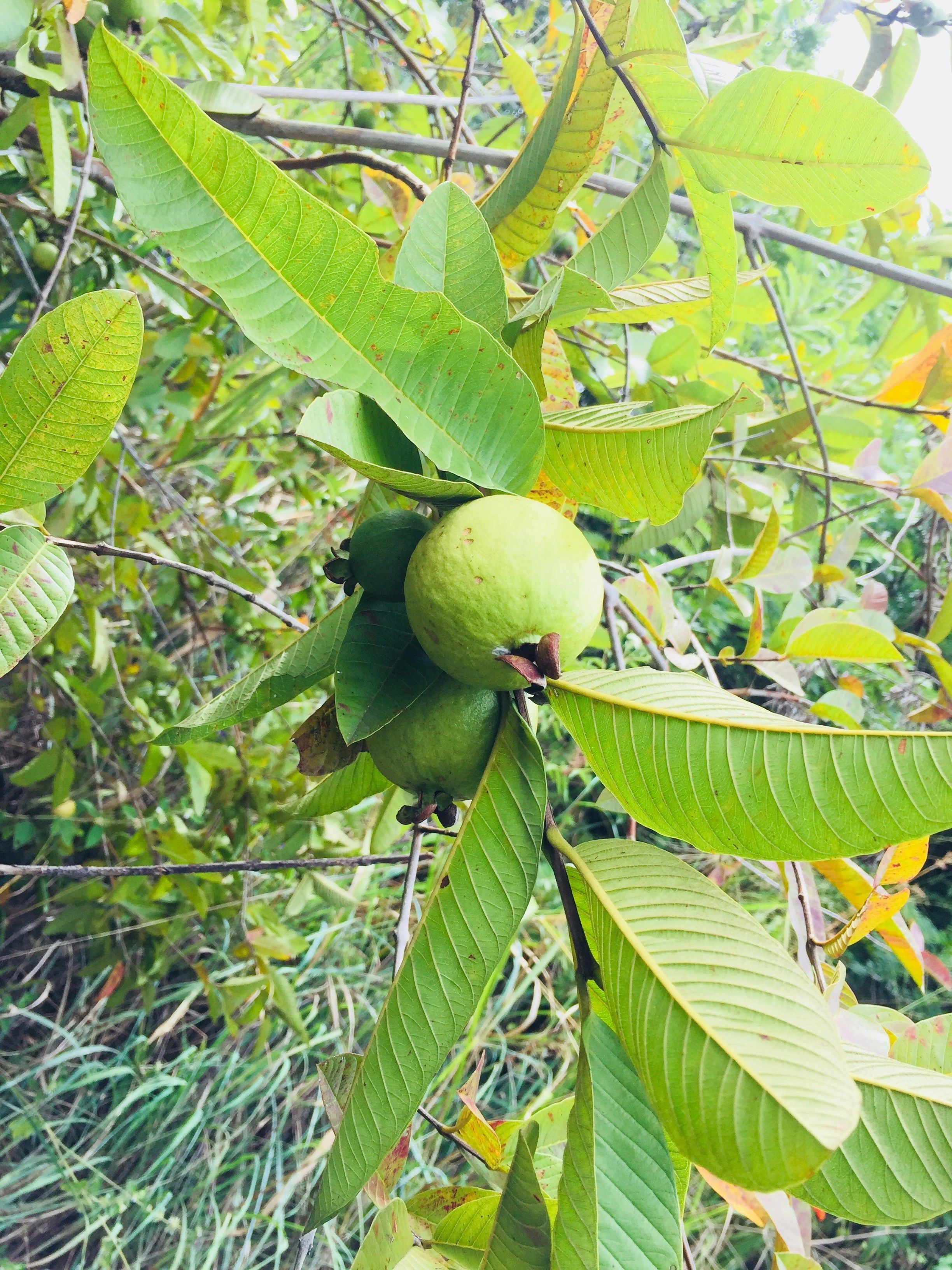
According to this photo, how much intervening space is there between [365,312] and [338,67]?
2703 mm

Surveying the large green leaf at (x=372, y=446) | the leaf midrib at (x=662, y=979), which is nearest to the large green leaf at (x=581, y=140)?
the large green leaf at (x=372, y=446)

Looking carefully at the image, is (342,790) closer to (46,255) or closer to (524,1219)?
(524,1219)

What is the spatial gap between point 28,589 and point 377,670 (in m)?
0.21

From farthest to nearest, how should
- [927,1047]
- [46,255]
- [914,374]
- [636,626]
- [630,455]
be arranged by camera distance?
[46,255] < [914,374] < [636,626] < [927,1047] < [630,455]

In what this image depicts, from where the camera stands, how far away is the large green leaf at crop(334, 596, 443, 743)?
0.47 m

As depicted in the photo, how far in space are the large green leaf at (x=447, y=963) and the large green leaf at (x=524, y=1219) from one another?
0.07m

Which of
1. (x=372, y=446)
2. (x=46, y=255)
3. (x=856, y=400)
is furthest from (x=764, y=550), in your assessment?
(x=46, y=255)

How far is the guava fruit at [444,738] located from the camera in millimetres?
483

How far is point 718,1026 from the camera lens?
1.21 ft

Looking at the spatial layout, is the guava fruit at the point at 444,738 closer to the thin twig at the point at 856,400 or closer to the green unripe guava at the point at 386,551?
the green unripe guava at the point at 386,551

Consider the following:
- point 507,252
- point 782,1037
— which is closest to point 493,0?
point 507,252

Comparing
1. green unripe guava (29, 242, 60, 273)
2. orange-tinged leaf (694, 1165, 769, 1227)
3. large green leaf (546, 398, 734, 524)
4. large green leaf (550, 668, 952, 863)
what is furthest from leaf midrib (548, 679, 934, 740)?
green unripe guava (29, 242, 60, 273)

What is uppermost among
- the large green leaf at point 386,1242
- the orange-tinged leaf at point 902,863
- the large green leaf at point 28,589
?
the large green leaf at point 28,589

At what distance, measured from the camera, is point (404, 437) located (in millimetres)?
466
